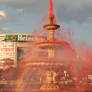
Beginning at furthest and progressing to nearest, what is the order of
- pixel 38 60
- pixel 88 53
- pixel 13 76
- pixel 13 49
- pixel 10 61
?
pixel 13 49
pixel 10 61
pixel 13 76
pixel 88 53
pixel 38 60

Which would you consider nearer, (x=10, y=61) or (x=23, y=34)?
(x=10, y=61)

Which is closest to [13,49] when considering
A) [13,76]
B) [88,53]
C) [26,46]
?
[26,46]

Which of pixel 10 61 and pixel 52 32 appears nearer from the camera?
pixel 52 32

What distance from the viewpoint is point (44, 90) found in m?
23.5

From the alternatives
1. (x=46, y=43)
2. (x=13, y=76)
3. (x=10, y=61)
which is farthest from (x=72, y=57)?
(x=10, y=61)

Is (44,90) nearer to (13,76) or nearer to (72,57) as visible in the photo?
(72,57)

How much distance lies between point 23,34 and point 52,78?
62.5 metres

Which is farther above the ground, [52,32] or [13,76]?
[52,32]

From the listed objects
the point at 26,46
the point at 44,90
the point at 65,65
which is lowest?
the point at 44,90

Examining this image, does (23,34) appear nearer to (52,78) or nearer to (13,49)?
(13,49)

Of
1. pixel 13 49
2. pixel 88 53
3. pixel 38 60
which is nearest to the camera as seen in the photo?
pixel 38 60

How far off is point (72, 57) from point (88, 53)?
450 centimetres

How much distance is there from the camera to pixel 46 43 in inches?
954

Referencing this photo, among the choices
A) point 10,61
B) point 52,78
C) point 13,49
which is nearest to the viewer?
point 52,78
